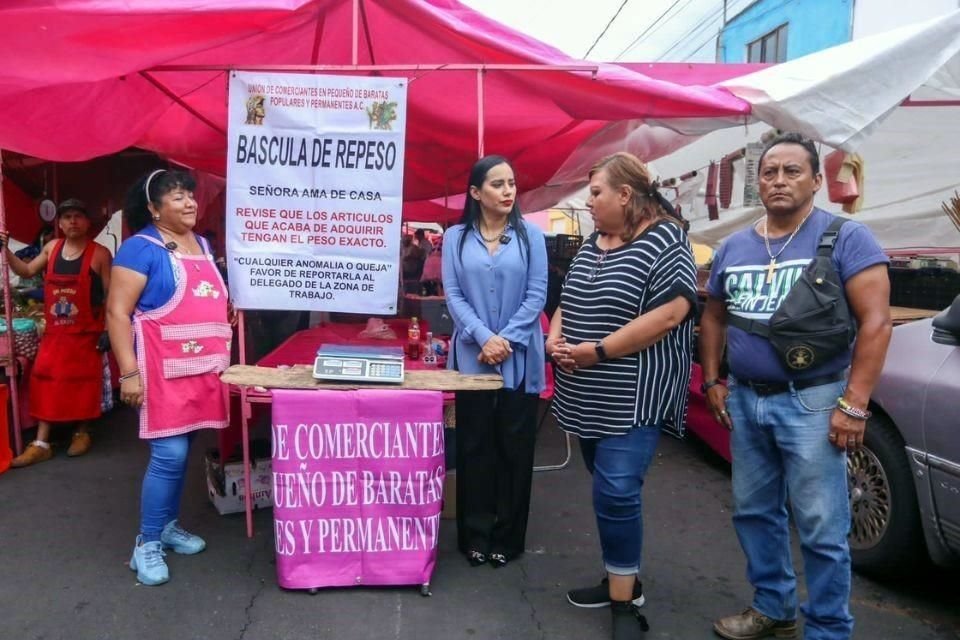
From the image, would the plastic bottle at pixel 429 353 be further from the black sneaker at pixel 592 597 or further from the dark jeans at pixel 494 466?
the black sneaker at pixel 592 597

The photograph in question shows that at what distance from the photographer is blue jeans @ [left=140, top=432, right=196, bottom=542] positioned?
3227 millimetres

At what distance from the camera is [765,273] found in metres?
2.51

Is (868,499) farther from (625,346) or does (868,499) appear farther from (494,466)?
(494,466)

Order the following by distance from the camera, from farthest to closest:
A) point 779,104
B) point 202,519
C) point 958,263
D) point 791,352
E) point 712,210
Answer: point 712,210, point 958,263, point 202,519, point 779,104, point 791,352

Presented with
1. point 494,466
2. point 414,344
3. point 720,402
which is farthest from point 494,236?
point 414,344

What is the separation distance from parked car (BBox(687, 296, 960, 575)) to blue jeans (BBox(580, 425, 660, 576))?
1162 mm

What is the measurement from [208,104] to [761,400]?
431 centimetres

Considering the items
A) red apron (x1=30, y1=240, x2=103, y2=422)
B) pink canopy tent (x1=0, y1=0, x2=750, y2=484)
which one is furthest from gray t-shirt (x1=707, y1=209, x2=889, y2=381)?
red apron (x1=30, y1=240, x2=103, y2=422)

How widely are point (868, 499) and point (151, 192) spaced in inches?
142

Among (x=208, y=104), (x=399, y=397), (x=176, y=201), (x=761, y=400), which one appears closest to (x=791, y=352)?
(x=761, y=400)

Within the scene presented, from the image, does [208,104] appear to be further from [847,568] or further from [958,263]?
[958,263]

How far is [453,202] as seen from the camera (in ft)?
34.4

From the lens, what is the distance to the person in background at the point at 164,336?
3104mm

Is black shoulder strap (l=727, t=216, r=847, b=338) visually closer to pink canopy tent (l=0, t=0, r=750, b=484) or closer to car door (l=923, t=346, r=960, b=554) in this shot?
car door (l=923, t=346, r=960, b=554)
